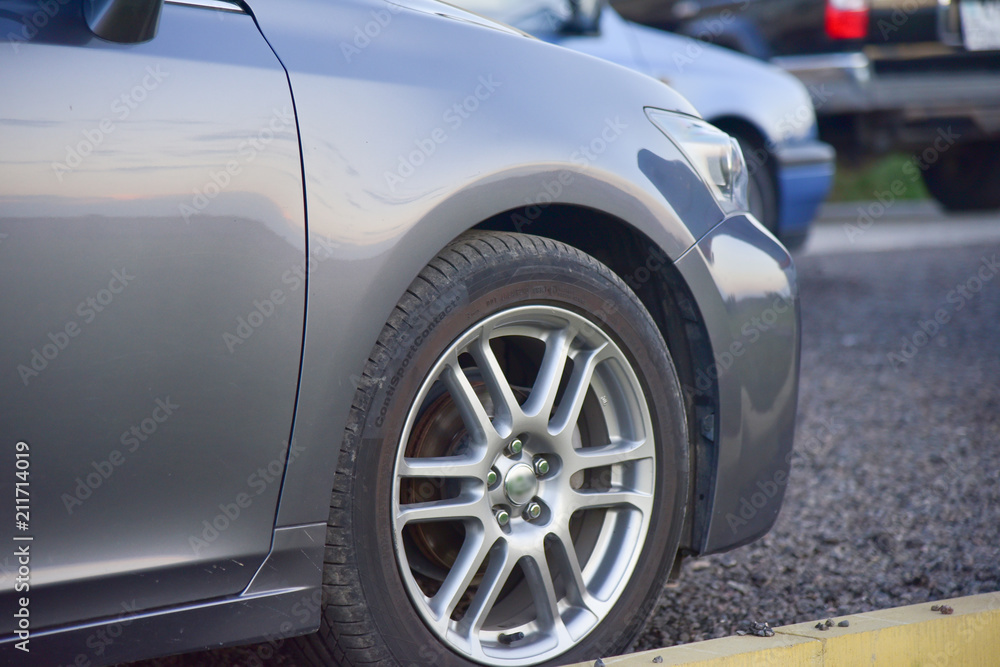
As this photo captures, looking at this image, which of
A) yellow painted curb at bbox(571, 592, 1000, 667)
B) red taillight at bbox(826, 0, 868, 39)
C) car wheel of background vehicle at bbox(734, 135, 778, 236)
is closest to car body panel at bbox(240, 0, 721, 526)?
yellow painted curb at bbox(571, 592, 1000, 667)

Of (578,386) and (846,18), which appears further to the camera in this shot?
(846,18)

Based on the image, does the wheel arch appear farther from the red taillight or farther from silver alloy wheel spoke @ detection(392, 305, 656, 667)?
the red taillight

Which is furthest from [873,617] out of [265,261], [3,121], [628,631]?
[3,121]

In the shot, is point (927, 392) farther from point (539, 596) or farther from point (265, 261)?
point (265, 261)

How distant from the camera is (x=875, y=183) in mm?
15680

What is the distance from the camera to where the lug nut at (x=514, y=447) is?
1.78 metres

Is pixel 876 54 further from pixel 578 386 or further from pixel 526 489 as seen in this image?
pixel 526 489

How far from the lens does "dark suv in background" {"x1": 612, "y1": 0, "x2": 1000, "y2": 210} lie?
6406mm

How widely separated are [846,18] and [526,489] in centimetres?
554

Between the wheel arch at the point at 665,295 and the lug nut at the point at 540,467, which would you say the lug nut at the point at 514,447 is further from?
the wheel arch at the point at 665,295

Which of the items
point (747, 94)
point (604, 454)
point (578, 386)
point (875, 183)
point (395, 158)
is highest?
point (395, 158)

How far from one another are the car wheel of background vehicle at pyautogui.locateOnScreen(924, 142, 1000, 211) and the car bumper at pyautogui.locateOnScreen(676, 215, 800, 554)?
7098 millimetres

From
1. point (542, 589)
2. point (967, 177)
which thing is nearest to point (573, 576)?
point (542, 589)

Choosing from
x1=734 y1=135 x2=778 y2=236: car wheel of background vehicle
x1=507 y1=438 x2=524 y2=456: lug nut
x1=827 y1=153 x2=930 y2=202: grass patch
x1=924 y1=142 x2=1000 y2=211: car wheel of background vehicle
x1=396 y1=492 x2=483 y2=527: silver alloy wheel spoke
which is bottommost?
x1=827 y1=153 x2=930 y2=202: grass patch
